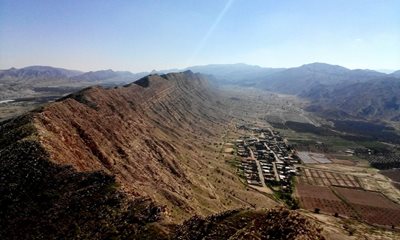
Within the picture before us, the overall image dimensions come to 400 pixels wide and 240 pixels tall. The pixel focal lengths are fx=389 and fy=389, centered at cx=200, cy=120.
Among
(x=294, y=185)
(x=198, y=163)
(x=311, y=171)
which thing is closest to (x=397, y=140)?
(x=311, y=171)

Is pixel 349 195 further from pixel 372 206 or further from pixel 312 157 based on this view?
pixel 312 157

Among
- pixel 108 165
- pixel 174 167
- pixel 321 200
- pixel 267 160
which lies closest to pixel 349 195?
pixel 321 200

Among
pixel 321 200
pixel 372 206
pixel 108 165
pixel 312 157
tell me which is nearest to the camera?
pixel 108 165

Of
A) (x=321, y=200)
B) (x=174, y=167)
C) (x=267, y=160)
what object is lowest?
(x=267, y=160)

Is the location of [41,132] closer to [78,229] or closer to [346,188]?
[78,229]

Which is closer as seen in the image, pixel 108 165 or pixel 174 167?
pixel 108 165

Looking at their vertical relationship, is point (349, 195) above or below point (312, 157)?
above

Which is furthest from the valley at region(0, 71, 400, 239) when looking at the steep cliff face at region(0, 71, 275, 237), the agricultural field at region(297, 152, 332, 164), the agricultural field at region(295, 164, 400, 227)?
the agricultural field at region(297, 152, 332, 164)
